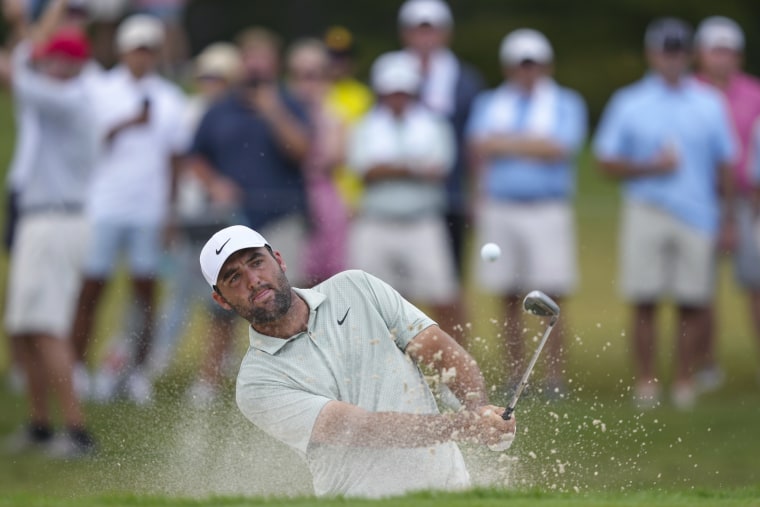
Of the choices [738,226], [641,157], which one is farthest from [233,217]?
[738,226]

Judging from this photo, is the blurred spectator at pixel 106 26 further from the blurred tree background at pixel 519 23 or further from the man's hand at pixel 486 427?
the man's hand at pixel 486 427

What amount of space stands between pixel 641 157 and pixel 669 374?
1661 millimetres

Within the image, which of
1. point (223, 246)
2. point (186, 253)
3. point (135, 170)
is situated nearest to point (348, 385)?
point (223, 246)

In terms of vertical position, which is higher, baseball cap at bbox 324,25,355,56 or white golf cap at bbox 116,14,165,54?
white golf cap at bbox 116,14,165,54

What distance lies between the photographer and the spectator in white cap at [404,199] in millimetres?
12078

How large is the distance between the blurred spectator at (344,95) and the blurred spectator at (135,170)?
4.69 ft

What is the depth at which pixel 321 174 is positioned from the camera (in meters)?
12.7

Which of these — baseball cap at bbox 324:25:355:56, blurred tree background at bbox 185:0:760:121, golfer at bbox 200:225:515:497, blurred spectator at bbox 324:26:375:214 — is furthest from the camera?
blurred tree background at bbox 185:0:760:121

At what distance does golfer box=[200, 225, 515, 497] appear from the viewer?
254 inches

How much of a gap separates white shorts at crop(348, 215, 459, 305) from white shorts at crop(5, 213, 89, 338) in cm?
234

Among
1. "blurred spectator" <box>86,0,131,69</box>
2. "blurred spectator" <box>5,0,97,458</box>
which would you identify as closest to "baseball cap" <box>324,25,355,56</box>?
"blurred spectator" <box>5,0,97,458</box>

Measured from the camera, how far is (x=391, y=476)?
6.66m

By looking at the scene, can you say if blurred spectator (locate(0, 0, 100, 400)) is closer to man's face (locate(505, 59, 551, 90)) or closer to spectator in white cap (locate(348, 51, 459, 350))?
spectator in white cap (locate(348, 51, 459, 350))

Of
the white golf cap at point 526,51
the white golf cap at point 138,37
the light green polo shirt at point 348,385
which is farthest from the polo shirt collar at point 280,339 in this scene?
the white golf cap at point 138,37
